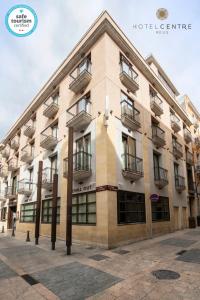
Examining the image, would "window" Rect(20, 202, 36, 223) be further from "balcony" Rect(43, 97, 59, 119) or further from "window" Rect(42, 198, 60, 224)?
"balcony" Rect(43, 97, 59, 119)

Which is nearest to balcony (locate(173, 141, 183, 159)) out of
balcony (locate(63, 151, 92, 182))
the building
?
the building

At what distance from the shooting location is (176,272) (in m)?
6.58

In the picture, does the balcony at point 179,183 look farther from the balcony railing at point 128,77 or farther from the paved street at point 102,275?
the paved street at point 102,275

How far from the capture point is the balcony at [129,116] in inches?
552

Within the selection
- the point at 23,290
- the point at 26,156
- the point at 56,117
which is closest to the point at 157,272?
the point at 23,290

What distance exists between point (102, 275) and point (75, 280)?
0.91m

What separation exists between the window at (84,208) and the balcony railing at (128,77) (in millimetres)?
8569

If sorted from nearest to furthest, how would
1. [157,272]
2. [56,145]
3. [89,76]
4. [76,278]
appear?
[76,278], [157,272], [89,76], [56,145]

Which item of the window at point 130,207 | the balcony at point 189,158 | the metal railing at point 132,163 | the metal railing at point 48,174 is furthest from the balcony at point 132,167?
the balcony at point 189,158

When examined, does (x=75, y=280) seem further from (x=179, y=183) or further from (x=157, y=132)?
(x=179, y=183)

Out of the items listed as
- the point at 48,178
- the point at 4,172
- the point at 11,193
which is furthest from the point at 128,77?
the point at 4,172

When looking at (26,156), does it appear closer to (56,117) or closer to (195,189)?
(56,117)

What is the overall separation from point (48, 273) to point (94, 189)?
5.98 m

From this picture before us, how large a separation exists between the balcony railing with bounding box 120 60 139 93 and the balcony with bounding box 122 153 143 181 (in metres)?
5.59
